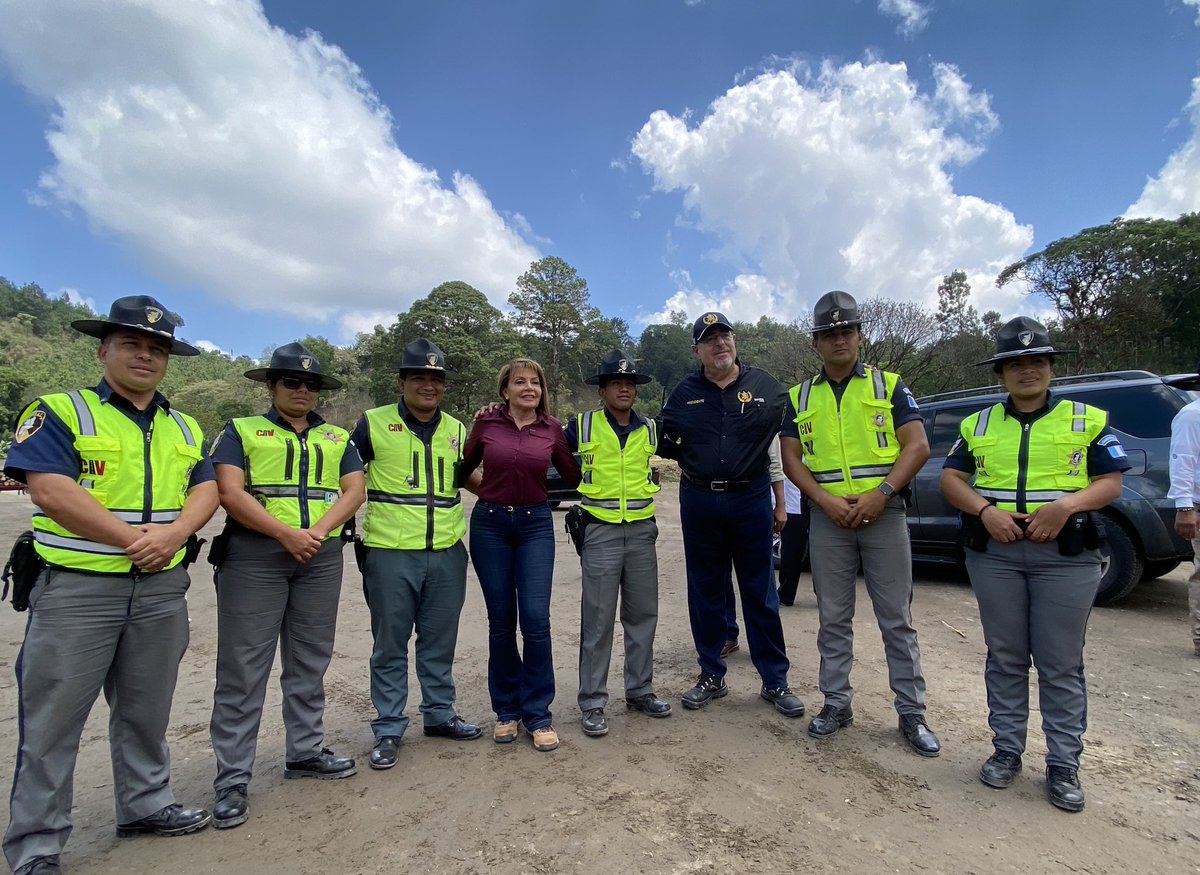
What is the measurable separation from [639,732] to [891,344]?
→ 21.9 meters

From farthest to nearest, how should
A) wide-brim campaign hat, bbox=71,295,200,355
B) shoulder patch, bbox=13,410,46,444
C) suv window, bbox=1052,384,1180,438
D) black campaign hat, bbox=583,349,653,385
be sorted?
suv window, bbox=1052,384,1180,438 < black campaign hat, bbox=583,349,653,385 < wide-brim campaign hat, bbox=71,295,200,355 < shoulder patch, bbox=13,410,46,444

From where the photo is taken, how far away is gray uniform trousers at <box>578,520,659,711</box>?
135 inches

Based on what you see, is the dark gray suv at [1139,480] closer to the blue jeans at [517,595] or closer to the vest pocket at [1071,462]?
the vest pocket at [1071,462]

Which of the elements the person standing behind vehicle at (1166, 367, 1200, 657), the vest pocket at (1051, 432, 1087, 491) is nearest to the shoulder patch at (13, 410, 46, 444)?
the vest pocket at (1051, 432, 1087, 491)

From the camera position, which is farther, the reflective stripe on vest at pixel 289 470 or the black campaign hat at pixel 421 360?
the black campaign hat at pixel 421 360

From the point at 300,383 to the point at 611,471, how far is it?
5.46 feet

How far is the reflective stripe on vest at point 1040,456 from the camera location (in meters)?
2.79

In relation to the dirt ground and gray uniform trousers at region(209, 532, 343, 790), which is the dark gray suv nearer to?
the dirt ground

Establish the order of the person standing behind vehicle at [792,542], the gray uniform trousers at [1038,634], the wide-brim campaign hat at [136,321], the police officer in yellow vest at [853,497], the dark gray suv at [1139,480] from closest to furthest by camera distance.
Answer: the wide-brim campaign hat at [136,321] → the gray uniform trousers at [1038,634] → the police officer in yellow vest at [853,497] → the dark gray suv at [1139,480] → the person standing behind vehicle at [792,542]

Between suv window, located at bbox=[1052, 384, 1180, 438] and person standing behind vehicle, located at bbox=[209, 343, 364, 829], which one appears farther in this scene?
suv window, located at bbox=[1052, 384, 1180, 438]

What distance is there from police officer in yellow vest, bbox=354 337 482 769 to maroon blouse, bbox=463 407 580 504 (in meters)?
0.15

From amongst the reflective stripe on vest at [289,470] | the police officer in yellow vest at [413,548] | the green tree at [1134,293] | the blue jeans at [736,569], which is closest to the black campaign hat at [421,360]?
the police officer in yellow vest at [413,548]

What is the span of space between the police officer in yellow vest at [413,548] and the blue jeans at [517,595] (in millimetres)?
150

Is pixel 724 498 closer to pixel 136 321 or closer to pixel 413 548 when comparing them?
pixel 413 548
